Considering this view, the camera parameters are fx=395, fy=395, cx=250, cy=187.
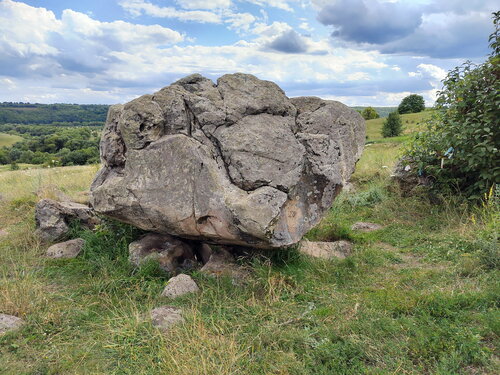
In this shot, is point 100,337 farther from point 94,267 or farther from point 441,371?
point 441,371

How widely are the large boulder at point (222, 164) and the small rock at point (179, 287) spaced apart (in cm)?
72

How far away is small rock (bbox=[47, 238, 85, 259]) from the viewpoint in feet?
24.3

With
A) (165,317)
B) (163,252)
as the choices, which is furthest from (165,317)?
(163,252)

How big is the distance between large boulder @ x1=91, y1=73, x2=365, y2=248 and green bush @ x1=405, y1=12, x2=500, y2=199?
381 cm

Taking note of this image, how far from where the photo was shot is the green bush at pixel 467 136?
8773mm

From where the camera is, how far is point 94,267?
675 cm

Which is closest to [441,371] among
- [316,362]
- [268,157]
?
[316,362]

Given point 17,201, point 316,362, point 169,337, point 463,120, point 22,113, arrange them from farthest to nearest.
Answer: point 22,113, point 17,201, point 463,120, point 169,337, point 316,362

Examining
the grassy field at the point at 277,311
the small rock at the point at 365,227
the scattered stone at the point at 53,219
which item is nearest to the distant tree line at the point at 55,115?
the scattered stone at the point at 53,219

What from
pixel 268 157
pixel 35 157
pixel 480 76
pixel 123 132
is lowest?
pixel 35 157

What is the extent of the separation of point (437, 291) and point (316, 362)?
225 cm

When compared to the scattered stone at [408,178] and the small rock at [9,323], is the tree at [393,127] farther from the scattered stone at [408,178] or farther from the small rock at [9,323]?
the small rock at [9,323]

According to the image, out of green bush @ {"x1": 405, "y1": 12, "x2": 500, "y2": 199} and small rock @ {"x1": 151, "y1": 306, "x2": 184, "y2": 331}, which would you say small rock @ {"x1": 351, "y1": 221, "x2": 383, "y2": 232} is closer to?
green bush @ {"x1": 405, "y1": 12, "x2": 500, "y2": 199}

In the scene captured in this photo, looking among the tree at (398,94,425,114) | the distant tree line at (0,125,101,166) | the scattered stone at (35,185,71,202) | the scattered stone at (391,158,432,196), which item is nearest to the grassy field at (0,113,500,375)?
the scattered stone at (35,185,71,202)
